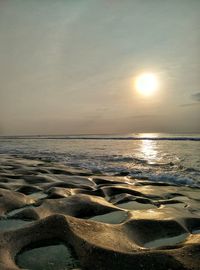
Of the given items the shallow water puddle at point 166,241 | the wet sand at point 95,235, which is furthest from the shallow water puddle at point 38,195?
the shallow water puddle at point 166,241

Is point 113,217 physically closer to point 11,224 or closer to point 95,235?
point 95,235

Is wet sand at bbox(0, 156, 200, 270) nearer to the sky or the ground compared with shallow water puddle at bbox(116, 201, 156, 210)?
nearer to the sky

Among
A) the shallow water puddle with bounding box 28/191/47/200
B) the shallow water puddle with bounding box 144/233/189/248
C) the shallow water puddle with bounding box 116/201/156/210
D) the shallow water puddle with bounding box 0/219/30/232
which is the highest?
the shallow water puddle with bounding box 0/219/30/232

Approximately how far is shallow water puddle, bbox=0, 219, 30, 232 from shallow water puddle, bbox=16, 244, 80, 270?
0.72 metres

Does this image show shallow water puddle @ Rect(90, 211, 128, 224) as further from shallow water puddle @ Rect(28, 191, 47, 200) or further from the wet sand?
shallow water puddle @ Rect(28, 191, 47, 200)

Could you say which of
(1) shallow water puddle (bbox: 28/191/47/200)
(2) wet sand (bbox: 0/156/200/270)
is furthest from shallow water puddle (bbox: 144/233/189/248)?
(1) shallow water puddle (bbox: 28/191/47/200)

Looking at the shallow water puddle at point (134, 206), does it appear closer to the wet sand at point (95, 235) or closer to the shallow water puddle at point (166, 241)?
the wet sand at point (95, 235)

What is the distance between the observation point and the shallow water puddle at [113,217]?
3.32m

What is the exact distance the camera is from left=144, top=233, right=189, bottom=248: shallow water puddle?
8.46 feet

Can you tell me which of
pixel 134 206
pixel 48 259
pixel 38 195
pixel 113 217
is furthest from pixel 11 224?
pixel 134 206

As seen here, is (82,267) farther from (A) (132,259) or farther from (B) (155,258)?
(B) (155,258)

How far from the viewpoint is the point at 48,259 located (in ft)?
7.18

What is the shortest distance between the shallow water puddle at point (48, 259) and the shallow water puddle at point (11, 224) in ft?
2.35

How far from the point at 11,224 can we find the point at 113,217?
124 cm
